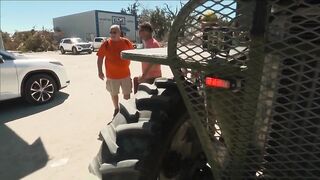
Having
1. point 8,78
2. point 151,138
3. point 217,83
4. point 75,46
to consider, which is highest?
point 217,83

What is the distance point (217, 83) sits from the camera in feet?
5.32

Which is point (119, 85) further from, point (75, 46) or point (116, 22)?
point (116, 22)

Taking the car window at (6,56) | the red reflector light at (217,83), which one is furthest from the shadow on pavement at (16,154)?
the red reflector light at (217,83)

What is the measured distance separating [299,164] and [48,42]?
46096mm

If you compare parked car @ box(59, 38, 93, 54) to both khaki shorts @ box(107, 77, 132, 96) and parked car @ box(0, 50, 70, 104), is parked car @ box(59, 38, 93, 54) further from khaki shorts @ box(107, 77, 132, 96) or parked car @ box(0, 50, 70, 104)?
khaki shorts @ box(107, 77, 132, 96)

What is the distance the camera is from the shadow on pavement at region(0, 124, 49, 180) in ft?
14.0

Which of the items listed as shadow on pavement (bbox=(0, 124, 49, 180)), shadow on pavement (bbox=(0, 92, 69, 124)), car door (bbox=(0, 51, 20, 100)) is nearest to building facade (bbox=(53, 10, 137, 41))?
shadow on pavement (bbox=(0, 92, 69, 124))

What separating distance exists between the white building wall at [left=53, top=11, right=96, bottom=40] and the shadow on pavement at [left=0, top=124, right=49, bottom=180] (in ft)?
152

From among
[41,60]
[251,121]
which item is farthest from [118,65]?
[251,121]

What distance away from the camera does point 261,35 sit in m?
1.35

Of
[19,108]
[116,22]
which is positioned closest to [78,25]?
[116,22]

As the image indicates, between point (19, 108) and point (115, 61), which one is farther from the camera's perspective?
point (19, 108)

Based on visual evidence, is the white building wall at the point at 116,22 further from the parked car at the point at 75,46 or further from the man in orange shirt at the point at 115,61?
the man in orange shirt at the point at 115,61

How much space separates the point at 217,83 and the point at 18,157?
12.6 feet
